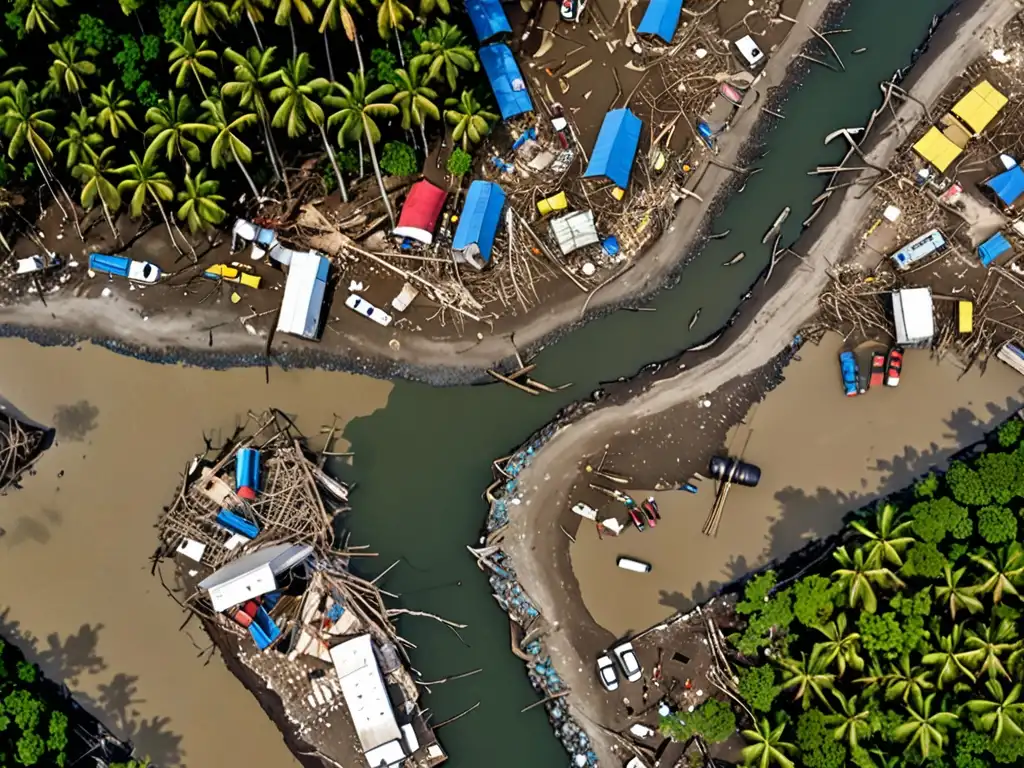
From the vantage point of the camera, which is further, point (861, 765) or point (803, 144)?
point (803, 144)

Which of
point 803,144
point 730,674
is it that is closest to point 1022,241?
point 803,144

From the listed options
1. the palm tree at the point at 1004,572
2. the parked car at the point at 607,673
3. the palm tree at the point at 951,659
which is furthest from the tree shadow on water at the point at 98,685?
Answer: the palm tree at the point at 1004,572

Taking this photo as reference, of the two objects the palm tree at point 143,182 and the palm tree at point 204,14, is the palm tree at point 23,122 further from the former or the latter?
the palm tree at point 204,14

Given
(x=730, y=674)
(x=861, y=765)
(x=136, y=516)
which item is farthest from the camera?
(x=136, y=516)

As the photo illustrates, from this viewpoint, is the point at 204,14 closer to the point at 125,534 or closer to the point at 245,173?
the point at 245,173

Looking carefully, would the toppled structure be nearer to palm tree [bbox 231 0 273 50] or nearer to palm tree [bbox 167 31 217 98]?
palm tree [bbox 167 31 217 98]

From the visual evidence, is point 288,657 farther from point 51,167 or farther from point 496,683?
point 51,167

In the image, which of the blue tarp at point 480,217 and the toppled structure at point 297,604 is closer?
the toppled structure at point 297,604

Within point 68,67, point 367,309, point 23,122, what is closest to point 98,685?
point 367,309
